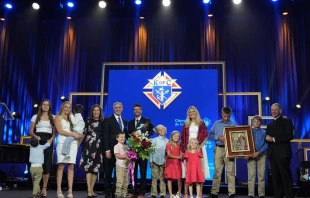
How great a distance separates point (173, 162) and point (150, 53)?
21.9 feet

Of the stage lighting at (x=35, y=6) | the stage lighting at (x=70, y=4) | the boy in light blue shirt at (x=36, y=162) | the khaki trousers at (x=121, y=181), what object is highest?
the stage lighting at (x=70, y=4)

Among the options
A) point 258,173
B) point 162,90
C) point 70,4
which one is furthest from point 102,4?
point 258,173

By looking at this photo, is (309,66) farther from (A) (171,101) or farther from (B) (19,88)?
(B) (19,88)

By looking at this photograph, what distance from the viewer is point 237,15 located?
39.4ft

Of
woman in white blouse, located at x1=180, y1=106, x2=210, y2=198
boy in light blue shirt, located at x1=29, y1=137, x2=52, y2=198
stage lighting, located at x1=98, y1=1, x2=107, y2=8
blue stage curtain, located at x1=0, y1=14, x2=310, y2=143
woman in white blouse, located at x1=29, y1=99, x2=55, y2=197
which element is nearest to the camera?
boy in light blue shirt, located at x1=29, y1=137, x2=52, y2=198

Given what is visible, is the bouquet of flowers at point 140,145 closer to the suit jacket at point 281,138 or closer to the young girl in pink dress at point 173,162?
the young girl in pink dress at point 173,162

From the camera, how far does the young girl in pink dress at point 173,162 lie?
5789mm

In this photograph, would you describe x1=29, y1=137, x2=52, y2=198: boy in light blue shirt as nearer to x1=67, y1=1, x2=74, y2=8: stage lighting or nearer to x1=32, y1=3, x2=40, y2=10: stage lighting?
x1=67, y1=1, x2=74, y2=8: stage lighting

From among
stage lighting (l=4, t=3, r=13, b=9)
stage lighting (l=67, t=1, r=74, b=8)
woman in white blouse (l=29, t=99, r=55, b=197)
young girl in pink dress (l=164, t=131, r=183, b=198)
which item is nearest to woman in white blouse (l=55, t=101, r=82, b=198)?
woman in white blouse (l=29, t=99, r=55, b=197)

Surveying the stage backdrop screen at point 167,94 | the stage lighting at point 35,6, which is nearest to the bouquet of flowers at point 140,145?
the stage backdrop screen at point 167,94

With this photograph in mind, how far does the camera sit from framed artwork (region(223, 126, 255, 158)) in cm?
597

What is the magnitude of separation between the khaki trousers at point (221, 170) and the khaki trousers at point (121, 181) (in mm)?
1557

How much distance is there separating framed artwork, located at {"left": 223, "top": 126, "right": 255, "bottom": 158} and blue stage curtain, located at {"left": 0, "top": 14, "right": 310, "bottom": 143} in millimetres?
5206

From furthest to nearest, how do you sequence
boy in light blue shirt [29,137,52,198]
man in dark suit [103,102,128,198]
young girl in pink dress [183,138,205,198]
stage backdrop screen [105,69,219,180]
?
stage backdrop screen [105,69,219,180]
man in dark suit [103,102,128,198]
young girl in pink dress [183,138,205,198]
boy in light blue shirt [29,137,52,198]
